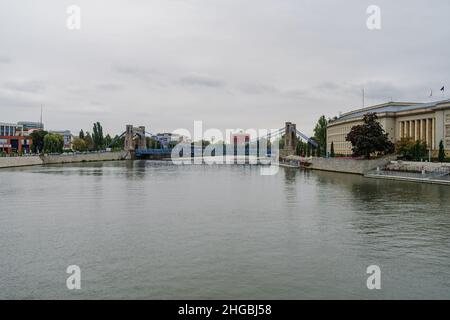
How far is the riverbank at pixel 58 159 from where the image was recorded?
81.1 m

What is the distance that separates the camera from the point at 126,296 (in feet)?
41.4

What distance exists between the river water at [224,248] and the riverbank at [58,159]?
176 feet

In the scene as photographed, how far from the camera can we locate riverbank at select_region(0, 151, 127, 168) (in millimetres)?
81125

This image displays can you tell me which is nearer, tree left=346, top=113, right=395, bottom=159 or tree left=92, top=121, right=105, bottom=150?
tree left=346, top=113, right=395, bottom=159

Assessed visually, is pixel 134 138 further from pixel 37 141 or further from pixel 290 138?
pixel 290 138

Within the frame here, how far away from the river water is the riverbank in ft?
176

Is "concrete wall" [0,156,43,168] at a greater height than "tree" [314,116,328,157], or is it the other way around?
"tree" [314,116,328,157]

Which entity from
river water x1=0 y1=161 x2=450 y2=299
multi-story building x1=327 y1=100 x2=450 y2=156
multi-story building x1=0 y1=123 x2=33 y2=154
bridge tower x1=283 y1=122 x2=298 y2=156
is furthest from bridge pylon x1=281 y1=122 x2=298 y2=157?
river water x1=0 y1=161 x2=450 y2=299

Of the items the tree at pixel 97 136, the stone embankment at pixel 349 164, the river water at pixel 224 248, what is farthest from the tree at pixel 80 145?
the river water at pixel 224 248

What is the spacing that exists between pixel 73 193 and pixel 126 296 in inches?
1041

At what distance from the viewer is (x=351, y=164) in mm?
67438

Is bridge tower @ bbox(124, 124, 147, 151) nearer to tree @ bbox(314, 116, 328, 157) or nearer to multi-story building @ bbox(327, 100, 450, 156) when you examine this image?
tree @ bbox(314, 116, 328, 157)

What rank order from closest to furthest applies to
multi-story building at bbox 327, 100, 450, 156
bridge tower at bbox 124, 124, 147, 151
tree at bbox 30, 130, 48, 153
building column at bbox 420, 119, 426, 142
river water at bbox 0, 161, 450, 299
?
river water at bbox 0, 161, 450, 299 → multi-story building at bbox 327, 100, 450, 156 → building column at bbox 420, 119, 426, 142 → tree at bbox 30, 130, 48, 153 → bridge tower at bbox 124, 124, 147, 151
